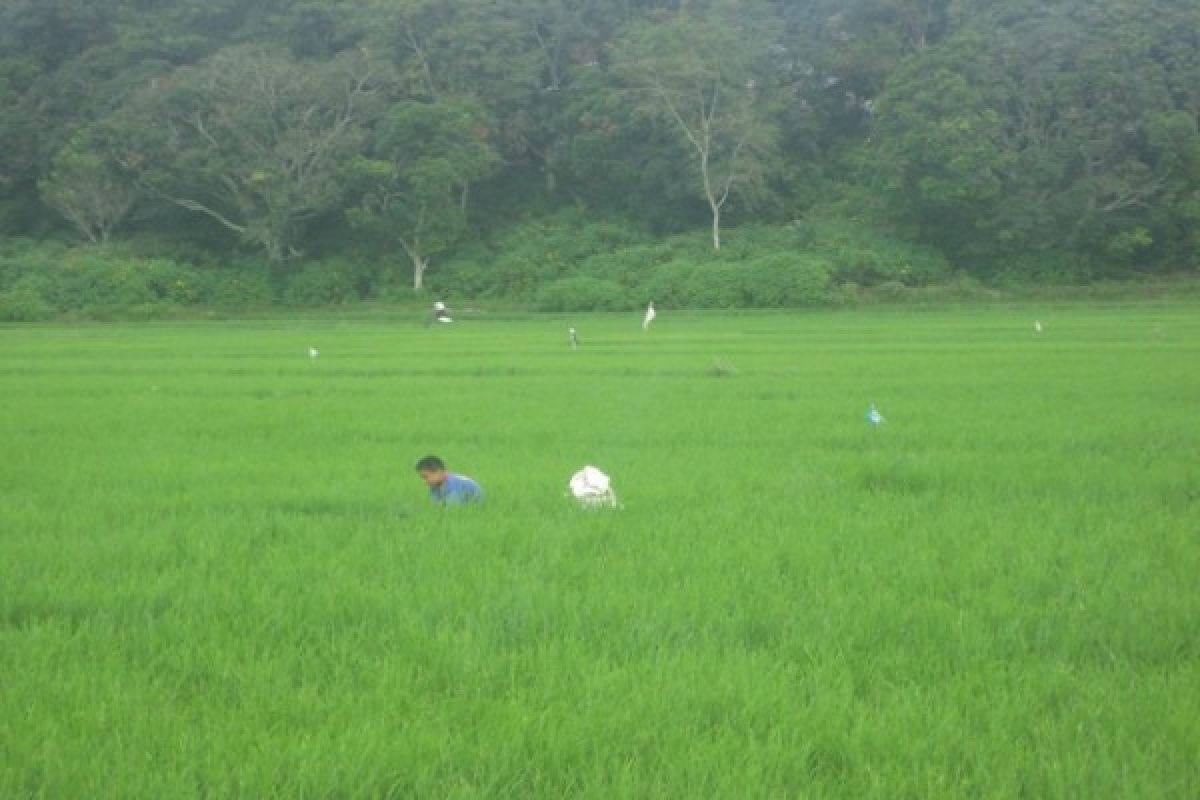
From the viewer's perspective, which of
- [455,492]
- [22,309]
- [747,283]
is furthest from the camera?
[22,309]

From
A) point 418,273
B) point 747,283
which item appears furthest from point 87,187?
point 747,283

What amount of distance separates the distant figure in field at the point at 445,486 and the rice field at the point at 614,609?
148 mm

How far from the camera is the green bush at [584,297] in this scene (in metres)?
32.4

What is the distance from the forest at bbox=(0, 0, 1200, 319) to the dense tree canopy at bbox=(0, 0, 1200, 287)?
0.11m

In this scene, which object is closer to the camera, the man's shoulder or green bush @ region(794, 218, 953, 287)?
the man's shoulder

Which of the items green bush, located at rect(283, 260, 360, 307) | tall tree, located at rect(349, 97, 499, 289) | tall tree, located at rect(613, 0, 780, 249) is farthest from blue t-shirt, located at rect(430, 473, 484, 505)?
green bush, located at rect(283, 260, 360, 307)

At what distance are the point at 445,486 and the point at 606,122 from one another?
34417mm

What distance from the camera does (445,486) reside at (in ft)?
17.6

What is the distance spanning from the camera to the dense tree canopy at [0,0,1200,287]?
30656 millimetres

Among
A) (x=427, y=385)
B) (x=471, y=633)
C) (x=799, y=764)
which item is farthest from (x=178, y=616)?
(x=427, y=385)

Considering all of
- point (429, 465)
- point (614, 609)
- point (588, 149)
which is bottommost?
point (614, 609)

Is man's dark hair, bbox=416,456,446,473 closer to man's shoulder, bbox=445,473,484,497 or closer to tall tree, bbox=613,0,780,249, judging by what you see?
man's shoulder, bbox=445,473,484,497

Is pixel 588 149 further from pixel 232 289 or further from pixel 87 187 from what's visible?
pixel 87 187

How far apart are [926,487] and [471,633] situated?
3.48m
